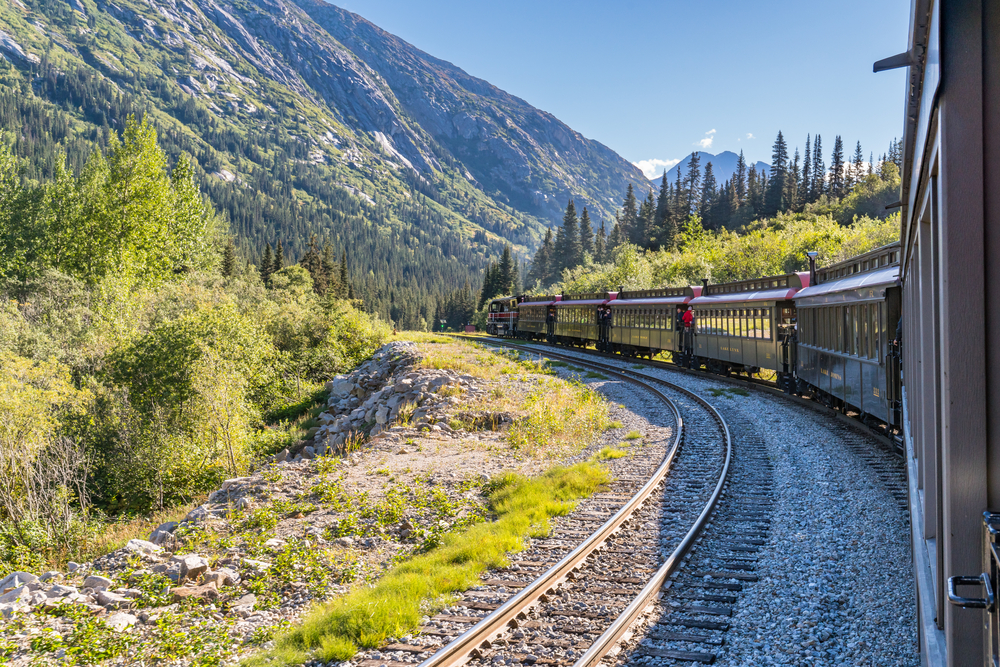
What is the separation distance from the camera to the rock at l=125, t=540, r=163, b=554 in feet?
27.9

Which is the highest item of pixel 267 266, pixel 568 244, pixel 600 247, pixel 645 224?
pixel 645 224

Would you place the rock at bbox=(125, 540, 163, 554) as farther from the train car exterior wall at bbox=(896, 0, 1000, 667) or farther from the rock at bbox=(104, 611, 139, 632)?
the train car exterior wall at bbox=(896, 0, 1000, 667)

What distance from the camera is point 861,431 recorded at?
12.7 m

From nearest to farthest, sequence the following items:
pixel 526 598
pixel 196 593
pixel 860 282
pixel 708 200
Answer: pixel 526 598, pixel 196 593, pixel 860 282, pixel 708 200

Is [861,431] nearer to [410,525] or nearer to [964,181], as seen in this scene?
[410,525]

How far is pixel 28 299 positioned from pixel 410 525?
36639 mm

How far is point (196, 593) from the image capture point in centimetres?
690

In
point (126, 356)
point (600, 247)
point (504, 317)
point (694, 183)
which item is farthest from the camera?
point (694, 183)

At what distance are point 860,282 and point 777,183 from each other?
9146 centimetres

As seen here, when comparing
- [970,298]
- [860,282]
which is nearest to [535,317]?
[860,282]

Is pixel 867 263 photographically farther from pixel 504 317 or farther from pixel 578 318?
pixel 504 317

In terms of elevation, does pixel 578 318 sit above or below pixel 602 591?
above

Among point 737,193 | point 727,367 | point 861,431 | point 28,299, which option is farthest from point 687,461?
point 737,193

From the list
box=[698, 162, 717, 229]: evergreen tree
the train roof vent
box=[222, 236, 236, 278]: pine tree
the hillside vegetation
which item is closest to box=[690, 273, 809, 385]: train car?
the train roof vent
